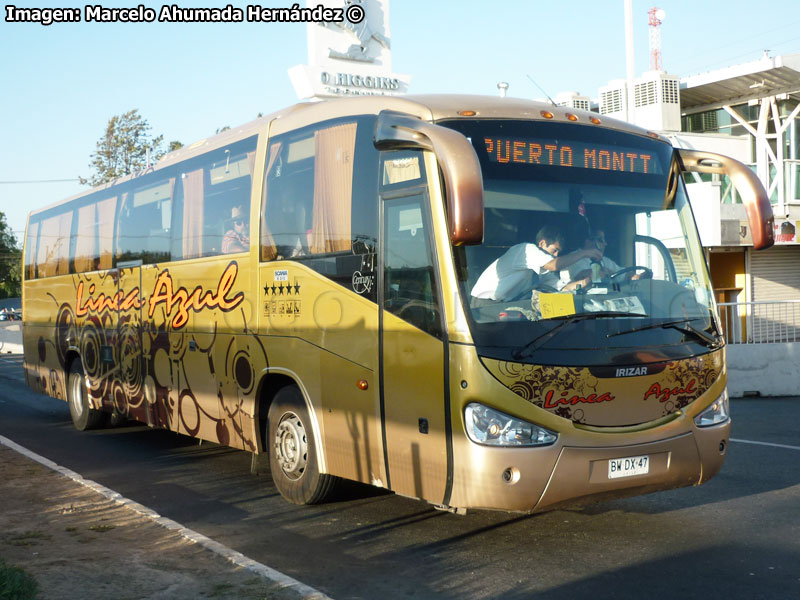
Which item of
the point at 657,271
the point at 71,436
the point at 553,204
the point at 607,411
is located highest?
the point at 553,204

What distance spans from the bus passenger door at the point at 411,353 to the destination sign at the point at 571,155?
63 cm

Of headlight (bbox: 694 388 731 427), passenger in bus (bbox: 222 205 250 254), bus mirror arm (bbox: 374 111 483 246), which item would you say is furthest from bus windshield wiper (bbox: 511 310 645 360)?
passenger in bus (bbox: 222 205 250 254)

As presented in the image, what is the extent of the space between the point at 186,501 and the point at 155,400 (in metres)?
2.78

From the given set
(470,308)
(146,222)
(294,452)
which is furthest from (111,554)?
(146,222)

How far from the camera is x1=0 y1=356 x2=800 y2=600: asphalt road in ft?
18.7

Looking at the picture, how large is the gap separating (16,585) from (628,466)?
151 inches

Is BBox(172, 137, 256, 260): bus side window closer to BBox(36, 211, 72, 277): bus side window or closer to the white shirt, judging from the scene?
the white shirt

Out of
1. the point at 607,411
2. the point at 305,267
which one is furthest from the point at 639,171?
the point at 305,267

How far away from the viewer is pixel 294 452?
8.03 metres

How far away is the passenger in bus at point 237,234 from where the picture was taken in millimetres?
8789

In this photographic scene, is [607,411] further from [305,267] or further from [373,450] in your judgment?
[305,267]

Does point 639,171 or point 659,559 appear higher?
point 639,171

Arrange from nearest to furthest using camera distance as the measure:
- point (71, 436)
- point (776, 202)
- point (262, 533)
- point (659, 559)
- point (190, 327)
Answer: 1. point (659, 559)
2. point (262, 533)
3. point (190, 327)
4. point (71, 436)
5. point (776, 202)

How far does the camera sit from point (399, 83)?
24516 millimetres
